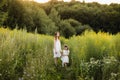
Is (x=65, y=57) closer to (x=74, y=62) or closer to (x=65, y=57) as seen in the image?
(x=65, y=57)

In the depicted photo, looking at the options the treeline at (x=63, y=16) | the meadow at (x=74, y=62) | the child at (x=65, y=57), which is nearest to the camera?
the meadow at (x=74, y=62)

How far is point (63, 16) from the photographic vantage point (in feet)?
279

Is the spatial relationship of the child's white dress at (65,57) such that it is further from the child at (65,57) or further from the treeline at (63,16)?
the treeline at (63,16)

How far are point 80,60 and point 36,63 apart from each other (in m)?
1.97

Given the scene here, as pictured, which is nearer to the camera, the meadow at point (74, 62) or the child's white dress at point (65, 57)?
the meadow at point (74, 62)

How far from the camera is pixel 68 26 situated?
65.7 metres

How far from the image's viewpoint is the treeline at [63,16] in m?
45.4

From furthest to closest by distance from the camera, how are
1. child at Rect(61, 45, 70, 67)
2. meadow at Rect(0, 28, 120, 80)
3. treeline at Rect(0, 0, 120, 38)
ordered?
treeline at Rect(0, 0, 120, 38)
child at Rect(61, 45, 70, 67)
meadow at Rect(0, 28, 120, 80)

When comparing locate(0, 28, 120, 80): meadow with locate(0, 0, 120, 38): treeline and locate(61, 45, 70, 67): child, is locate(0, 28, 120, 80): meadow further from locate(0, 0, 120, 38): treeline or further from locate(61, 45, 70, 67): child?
locate(0, 0, 120, 38): treeline

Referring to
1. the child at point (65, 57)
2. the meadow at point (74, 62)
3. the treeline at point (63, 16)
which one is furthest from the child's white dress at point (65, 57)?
the treeline at point (63, 16)

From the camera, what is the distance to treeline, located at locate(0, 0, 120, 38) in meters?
45.4

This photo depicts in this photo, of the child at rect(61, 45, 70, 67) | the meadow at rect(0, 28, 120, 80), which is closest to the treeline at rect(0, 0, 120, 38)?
the child at rect(61, 45, 70, 67)

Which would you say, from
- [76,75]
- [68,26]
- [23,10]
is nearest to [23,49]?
[76,75]

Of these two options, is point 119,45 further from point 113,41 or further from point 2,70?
point 2,70
